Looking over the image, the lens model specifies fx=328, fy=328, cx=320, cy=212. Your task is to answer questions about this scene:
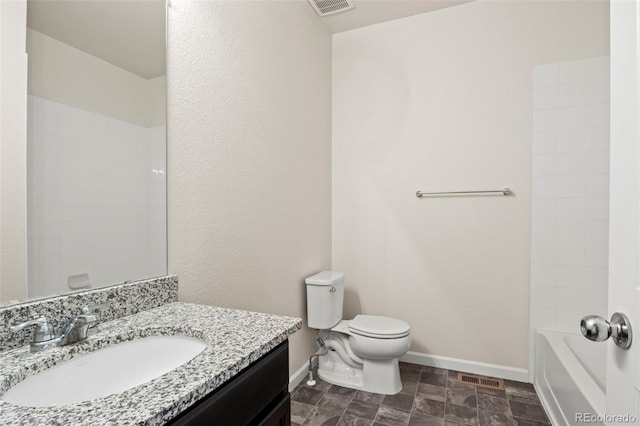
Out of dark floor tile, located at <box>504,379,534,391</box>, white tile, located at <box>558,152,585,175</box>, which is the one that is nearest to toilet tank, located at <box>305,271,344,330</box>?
dark floor tile, located at <box>504,379,534,391</box>

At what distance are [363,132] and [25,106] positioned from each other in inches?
83.5

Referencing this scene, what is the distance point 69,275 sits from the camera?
93 centimetres

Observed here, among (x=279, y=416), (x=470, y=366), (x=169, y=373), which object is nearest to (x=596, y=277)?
(x=470, y=366)

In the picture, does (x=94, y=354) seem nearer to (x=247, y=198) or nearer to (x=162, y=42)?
(x=247, y=198)

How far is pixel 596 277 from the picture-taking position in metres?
2.04

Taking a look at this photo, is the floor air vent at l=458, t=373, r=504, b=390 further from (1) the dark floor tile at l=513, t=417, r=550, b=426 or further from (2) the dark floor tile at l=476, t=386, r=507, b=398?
(1) the dark floor tile at l=513, t=417, r=550, b=426

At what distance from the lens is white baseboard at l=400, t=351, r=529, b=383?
2.19 meters

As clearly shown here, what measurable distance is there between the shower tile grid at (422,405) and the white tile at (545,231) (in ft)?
3.15

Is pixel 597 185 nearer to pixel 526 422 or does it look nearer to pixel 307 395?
pixel 526 422

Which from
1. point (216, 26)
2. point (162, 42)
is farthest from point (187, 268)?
point (216, 26)

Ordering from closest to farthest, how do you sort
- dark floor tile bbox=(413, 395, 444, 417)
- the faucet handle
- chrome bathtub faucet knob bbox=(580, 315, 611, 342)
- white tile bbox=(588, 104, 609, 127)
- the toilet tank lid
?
chrome bathtub faucet knob bbox=(580, 315, 611, 342), the faucet handle, dark floor tile bbox=(413, 395, 444, 417), white tile bbox=(588, 104, 609, 127), the toilet tank lid

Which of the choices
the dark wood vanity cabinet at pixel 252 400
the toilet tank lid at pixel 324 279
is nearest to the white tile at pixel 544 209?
the toilet tank lid at pixel 324 279

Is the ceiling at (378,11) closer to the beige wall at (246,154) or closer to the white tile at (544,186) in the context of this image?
the beige wall at (246,154)

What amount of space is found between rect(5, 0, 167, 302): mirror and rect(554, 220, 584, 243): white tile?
7.58 feet
